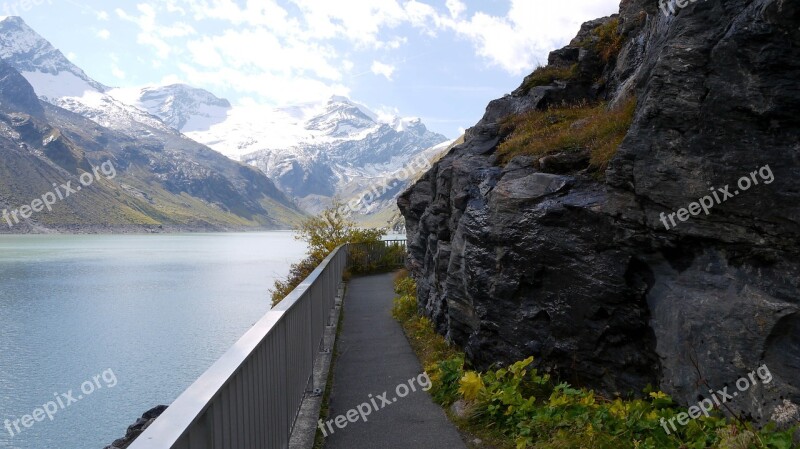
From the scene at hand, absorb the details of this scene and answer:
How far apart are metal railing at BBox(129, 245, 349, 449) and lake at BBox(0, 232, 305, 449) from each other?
17.1 metres

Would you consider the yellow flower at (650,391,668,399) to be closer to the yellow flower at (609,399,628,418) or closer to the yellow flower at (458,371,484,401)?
the yellow flower at (609,399,628,418)

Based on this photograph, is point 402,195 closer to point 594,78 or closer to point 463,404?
point 594,78

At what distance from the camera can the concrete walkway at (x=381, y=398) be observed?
6641 millimetres

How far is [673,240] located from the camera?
6324 millimetres

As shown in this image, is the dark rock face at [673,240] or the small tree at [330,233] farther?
the small tree at [330,233]

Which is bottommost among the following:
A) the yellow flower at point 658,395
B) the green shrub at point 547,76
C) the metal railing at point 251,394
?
the yellow flower at point 658,395

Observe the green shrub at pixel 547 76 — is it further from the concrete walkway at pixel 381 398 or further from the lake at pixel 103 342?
the lake at pixel 103 342

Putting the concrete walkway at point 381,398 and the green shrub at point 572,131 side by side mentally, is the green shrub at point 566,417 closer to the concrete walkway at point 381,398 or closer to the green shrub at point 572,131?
the concrete walkway at point 381,398

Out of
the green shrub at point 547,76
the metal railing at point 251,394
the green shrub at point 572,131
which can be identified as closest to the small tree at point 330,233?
the green shrub at point 547,76

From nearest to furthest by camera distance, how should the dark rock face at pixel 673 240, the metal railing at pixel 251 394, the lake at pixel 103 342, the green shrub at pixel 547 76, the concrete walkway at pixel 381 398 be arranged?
1. the metal railing at pixel 251 394
2. the dark rock face at pixel 673 240
3. the concrete walkway at pixel 381 398
4. the green shrub at pixel 547 76
5. the lake at pixel 103 342

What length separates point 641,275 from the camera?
6781mm

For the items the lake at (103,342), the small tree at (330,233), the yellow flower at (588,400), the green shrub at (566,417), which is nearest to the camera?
the green shrub at (566,417)

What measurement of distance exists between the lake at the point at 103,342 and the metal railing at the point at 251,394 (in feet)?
56.0

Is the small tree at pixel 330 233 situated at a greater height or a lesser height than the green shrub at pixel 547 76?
lesser
